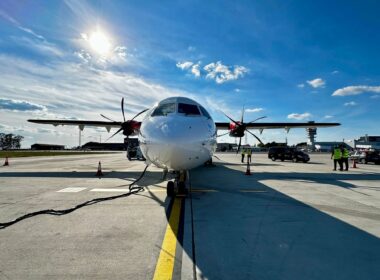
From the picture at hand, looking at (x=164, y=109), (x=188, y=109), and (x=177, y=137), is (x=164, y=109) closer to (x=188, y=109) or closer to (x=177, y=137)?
(x=188, y=109)

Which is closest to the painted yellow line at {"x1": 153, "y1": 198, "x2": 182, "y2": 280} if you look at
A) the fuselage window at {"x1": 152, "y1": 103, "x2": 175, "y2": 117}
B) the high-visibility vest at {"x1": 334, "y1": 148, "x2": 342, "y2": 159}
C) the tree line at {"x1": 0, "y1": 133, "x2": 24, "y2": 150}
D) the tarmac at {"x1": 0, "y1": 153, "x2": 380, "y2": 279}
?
the tarmac at {"x1": 0, "y1": 153, "x2": 380, "y2": 279}

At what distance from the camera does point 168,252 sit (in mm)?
3824

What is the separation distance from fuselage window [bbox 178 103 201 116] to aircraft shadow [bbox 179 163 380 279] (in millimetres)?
2803

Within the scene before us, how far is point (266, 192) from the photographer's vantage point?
9.00 m

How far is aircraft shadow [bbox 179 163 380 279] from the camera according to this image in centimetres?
325

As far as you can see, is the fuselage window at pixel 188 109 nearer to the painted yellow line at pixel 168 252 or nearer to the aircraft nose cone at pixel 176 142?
the aircraft nose cone at pixel 176 142

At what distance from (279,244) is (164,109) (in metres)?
5.14

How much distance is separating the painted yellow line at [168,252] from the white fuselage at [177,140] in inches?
55.1

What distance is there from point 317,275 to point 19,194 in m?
8.68

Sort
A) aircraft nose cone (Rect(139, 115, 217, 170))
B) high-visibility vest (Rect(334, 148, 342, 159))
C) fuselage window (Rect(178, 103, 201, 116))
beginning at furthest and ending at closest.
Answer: high-visibility vest (Rect(334, 148, 342, 159)) < fuselage window (Rect(178, 103, 201, 116)) < aircraft nose cone (Rect(139, 115, 217, 170))

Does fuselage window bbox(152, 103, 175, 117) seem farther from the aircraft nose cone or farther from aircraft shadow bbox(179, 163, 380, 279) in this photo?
aircraft shadow bbox(179, 163, 380, 279)

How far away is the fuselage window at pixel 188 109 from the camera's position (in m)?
7.82

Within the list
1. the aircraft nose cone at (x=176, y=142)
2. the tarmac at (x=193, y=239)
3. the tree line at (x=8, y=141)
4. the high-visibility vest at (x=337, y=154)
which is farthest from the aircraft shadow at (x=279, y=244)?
the tree line at (x=8, y=141)

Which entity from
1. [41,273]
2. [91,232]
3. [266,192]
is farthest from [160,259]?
[266,192]
